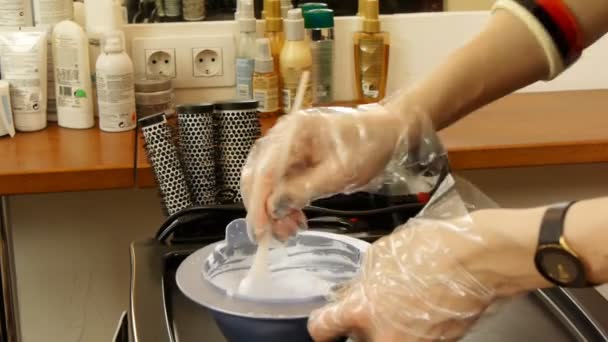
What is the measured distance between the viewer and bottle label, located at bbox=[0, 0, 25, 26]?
128 centimetres

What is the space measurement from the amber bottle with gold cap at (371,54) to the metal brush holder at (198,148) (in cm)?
48

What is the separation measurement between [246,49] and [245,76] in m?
0.04

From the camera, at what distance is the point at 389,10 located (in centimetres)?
143

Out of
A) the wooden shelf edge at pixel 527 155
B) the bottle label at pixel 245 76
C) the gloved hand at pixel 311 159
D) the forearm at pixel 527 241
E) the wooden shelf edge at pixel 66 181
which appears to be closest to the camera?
the forearm at pixel 527 241

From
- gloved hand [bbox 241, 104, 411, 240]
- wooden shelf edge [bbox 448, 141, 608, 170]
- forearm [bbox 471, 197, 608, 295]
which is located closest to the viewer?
forearm [bbox 471, 197, 608, 295]

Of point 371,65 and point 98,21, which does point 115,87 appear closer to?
point 98,21

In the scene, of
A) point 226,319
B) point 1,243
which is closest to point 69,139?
point 1,243

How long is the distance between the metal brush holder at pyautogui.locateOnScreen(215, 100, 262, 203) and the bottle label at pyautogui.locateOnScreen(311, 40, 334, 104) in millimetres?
415

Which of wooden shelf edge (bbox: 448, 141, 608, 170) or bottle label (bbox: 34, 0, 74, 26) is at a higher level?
bottle label (bbox: 34, 0, 74, 26)

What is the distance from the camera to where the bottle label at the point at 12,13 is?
4.19ft

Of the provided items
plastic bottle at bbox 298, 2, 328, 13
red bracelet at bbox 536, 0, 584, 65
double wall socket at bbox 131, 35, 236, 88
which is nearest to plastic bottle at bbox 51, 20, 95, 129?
double wall socket at bbox 131, 35, 236, 88

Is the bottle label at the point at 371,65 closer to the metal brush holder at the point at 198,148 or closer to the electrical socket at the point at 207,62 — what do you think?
the electrical socket at the point at 207,62

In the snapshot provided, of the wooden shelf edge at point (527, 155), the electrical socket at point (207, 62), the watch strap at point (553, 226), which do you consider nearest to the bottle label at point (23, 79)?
the electrical socket at point (207, 62)

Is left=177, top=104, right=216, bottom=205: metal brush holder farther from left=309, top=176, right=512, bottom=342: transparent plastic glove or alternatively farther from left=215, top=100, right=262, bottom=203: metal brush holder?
left=309, top=176, right=512, bottom=342: transparent plastic glove
